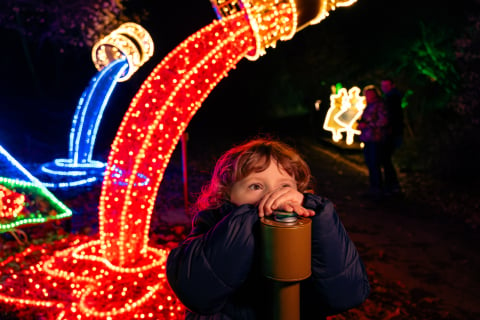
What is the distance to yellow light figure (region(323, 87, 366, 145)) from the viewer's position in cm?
1097

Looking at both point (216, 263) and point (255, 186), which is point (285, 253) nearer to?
point (216, 263)

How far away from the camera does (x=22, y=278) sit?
170 inches

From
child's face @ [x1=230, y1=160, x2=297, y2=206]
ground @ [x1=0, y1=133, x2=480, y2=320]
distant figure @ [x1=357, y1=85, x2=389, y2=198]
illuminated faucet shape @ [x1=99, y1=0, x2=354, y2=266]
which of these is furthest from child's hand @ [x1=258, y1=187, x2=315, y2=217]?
distant figure @ [x1=357, y1=85, x2=389, y2=198]

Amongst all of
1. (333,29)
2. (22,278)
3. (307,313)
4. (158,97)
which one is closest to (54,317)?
(22,278)

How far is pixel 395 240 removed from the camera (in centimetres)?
570

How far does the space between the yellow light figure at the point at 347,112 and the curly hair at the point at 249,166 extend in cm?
921

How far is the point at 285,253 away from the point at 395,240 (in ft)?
16.8

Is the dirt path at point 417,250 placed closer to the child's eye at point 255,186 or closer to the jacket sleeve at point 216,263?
the child's eye at point 255,186

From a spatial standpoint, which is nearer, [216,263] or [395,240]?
[216,263]

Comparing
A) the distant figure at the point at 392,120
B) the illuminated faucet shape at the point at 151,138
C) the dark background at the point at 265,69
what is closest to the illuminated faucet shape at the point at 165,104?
the illuminated faucet shape at the point at 151,138

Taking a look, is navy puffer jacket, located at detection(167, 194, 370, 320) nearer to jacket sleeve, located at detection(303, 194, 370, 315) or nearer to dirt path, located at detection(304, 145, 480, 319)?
jacket sleeve, located at detection(303, 194, 370, 315)

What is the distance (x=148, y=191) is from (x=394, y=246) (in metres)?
3.40

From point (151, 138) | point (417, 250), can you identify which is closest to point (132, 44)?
point (151, 138)

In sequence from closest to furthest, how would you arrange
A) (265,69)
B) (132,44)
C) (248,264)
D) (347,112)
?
(248,264) < (132,44) < (347,112) < (265,69)
